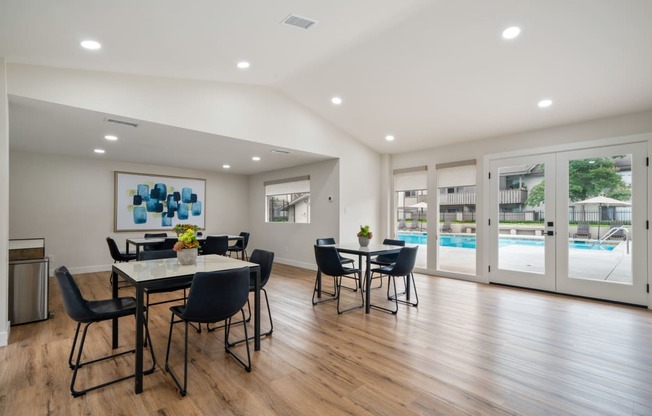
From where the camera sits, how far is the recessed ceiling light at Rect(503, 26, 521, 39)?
324 cm

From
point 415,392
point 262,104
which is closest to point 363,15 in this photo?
point 262,104

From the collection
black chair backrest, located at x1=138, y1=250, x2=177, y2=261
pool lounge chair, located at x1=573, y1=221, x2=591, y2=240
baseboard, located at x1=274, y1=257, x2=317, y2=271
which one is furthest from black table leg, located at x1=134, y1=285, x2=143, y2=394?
pool lounge chair, located at x1=573, y1=221, x2=591, y2=240

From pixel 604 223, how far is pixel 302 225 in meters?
5.24

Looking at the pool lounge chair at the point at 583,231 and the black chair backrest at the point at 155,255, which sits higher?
the pool lounge chair at the point at 583,231

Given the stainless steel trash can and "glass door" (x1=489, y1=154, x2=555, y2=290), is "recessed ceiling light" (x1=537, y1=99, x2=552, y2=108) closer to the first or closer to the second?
"glass door" (x1=489, y1=154, x2=555, y2=290)

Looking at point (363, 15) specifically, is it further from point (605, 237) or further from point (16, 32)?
point (605, 237)

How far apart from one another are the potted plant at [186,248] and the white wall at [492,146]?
15.4 feet

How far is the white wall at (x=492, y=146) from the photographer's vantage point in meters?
4.43

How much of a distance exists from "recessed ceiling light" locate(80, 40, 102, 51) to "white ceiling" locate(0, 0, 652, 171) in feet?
0.22

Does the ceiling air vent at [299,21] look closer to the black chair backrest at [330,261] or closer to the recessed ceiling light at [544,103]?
the black chair backrest at [330,261]

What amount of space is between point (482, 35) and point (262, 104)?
3205 millimetres

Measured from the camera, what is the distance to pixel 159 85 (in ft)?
13.3

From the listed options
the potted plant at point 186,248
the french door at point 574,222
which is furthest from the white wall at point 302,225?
the potted plant at point 186,248

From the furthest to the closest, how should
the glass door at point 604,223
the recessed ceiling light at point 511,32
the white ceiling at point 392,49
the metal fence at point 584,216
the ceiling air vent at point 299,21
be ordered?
the metal fence at point 584,216 → the glass door at point 604,223 → the recessed ceiling light at point 511,32 → the ceiling air vent at point 299,21 → the white ceiling at point 392,49
